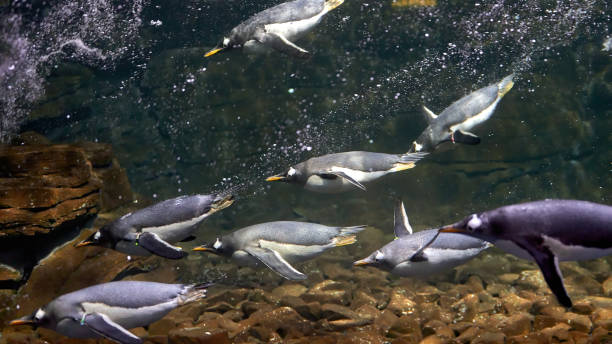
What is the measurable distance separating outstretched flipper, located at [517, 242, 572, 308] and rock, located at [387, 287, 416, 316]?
1.83 metres

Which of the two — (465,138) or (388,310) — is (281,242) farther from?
(465,138)

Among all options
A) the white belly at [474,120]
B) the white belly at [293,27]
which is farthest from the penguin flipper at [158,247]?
the white belly at [474,120]

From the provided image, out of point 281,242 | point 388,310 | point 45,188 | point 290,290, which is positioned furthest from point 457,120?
point 45,188

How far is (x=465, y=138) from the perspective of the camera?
181 inches

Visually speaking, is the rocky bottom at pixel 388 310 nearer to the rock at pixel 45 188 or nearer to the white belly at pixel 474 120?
the rock at pixel 45 188

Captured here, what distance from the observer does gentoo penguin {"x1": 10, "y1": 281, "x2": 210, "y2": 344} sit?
261cm

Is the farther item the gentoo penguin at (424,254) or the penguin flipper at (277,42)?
the penguin flipper at (277,42)

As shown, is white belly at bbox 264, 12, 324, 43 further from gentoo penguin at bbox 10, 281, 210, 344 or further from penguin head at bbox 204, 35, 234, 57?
gentoo penguin at bbox 10, 281, 210, 344

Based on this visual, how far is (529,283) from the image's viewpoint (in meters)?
4.59

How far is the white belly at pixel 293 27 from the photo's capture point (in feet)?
16.0

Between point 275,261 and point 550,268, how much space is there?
2209mm

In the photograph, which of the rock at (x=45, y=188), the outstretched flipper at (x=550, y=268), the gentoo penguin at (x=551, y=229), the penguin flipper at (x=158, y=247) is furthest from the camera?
the rock at (x=45, y=188)

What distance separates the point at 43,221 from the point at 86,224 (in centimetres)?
63

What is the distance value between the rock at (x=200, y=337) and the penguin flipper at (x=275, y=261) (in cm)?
80
